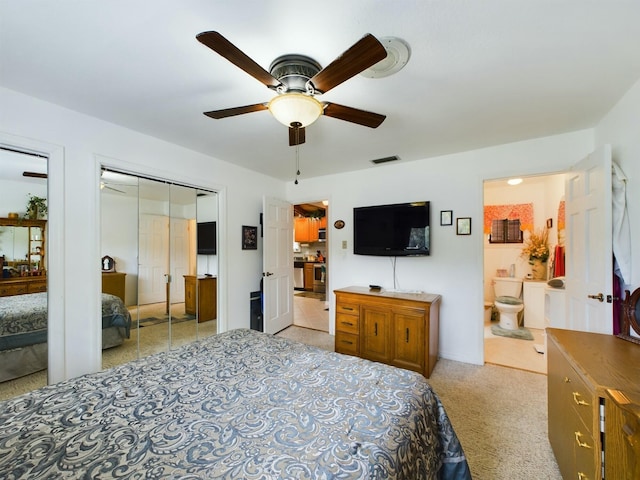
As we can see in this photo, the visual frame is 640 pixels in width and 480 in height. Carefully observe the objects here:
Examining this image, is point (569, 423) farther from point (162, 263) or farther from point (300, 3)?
point (162, 263)

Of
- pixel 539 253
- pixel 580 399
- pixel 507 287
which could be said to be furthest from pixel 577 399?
pixel 539 253

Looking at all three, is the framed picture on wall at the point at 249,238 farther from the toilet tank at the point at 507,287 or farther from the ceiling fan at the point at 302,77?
the toilet tank at the point at 507,287

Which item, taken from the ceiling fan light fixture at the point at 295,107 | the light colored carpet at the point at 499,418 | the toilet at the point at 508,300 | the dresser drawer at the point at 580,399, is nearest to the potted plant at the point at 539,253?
the toilet at the point at 508,300

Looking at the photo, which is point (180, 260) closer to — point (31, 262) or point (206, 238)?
point (206, 238)

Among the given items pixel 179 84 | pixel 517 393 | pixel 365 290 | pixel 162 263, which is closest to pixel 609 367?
pixel 517 393

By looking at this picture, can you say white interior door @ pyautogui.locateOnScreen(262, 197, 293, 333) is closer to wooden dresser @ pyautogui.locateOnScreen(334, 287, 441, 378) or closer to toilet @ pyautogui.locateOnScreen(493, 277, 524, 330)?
wooden dresser @ pyautogui.locateOnScreen(334, 287, 441, 378)

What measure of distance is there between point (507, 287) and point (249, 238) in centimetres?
434

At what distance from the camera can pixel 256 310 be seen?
3.86 metres

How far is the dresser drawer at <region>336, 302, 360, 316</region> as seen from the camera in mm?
3167

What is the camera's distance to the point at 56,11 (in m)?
1.27

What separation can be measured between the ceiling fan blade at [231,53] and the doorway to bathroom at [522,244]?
12.7 ft

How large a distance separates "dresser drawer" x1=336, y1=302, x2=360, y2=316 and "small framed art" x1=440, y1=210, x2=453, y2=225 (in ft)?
4.78

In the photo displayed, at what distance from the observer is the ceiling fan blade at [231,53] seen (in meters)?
1.04

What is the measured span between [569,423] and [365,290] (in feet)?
7.08
